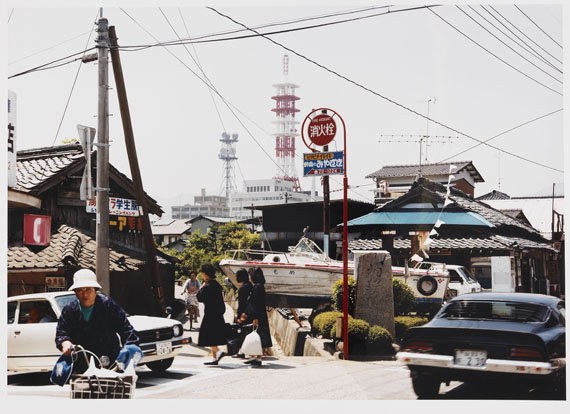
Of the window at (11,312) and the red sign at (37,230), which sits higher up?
the red sign at (37,230)

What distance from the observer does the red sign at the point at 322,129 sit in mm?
10328

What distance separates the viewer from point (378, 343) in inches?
400

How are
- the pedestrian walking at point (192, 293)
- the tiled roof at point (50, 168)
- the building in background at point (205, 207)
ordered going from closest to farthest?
the tiled roof at point (50, 168), the building in background at point (205, 207), the pedestrian walking at point (192, 293)

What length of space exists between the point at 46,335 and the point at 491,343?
6294 millimetres

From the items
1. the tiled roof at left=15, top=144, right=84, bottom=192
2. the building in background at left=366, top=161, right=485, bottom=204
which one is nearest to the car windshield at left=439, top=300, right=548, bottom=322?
the building in background at left=366, top=161, right=485, bottom=204

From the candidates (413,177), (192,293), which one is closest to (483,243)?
(413,177)

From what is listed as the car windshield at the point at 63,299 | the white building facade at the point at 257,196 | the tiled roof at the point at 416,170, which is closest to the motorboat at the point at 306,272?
the white building facade at the point at 257,196

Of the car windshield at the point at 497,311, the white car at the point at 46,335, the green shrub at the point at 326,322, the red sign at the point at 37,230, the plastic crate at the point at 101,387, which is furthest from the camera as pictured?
the green shrub at the point at 326,322

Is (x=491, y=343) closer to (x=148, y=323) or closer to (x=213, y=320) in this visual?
(x=213, y=320)

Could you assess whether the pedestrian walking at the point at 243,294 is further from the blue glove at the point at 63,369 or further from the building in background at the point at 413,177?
the blue glove at the point at 63,369

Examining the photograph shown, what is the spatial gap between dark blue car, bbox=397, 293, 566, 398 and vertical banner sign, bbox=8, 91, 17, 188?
6.52 metres

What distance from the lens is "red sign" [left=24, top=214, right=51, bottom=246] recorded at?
33.7ft

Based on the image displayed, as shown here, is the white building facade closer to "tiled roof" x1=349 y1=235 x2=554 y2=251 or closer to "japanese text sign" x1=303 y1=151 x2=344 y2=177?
"japanese text sign" x1=303 y1=151 x2=344 y2=177

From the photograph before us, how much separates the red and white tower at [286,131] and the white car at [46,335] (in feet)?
10.4
